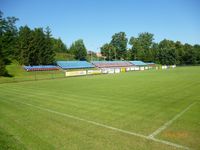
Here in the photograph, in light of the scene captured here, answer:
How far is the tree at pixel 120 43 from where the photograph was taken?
396 feet

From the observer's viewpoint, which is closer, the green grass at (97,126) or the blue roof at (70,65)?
the green grass at (97,126)

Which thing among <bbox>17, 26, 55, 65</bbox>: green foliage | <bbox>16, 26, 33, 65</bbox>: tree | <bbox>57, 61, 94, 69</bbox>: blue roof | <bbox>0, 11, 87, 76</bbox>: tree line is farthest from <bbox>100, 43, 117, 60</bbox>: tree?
<bbox>16, 26, 33, 65</bbox>: tree

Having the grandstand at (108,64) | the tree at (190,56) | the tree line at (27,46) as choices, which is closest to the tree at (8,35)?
the tree line at (27,46)

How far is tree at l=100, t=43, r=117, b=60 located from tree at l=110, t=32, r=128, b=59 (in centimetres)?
300

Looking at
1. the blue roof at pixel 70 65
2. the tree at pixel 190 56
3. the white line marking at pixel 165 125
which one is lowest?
the white line marking at pixel 165 125

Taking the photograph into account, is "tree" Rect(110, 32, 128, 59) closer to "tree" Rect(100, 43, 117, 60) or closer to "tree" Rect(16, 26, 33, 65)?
"tree" Rect(100, 43, 117, 60)

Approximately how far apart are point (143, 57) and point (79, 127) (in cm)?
11303

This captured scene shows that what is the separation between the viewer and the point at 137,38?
5325 inches

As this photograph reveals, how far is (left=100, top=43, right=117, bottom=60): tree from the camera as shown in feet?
383

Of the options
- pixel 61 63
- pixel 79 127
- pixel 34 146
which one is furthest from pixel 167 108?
pixel 61 63

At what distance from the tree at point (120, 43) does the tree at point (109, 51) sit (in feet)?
9.85

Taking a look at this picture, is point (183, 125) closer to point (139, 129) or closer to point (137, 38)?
point (139, 129)

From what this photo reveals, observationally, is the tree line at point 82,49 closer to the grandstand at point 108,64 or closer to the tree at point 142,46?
the tree at point 142,46

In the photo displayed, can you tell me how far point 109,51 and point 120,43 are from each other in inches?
411
